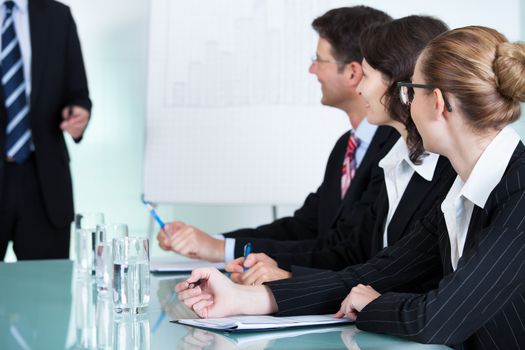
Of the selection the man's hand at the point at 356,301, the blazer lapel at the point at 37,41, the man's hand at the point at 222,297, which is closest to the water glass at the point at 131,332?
the man's hand at the point at 222,297

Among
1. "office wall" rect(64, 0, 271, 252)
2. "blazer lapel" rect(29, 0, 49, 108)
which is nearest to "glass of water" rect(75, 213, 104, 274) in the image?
"blazer lapel" rect(29, 0, 49, 108)

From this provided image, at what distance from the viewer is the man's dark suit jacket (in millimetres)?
2391

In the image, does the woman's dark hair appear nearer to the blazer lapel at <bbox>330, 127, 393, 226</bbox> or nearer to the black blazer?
the black blazer

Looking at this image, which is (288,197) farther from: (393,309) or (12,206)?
(393,309)

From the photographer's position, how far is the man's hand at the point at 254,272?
184cm

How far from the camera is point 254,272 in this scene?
186 centimetres

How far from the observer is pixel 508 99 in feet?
4.79

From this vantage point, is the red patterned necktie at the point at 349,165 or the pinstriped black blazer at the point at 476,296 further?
the red patterned necktie at the point at 349,165

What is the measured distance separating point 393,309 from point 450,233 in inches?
10.1

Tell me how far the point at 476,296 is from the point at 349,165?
1385mm

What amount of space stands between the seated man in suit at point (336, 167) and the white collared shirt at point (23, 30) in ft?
4.38

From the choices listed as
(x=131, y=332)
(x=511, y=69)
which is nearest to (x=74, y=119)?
(x=131, y=332)

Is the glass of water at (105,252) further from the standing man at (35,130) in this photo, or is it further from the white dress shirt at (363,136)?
the standing man at (35,130)

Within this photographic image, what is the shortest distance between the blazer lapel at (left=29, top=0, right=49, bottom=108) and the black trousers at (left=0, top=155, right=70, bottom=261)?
31 cm
